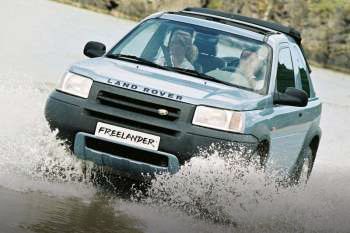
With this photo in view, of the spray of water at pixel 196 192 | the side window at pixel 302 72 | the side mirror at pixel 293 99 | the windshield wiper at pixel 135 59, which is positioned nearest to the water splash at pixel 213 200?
the spray of water at pixel 196 192

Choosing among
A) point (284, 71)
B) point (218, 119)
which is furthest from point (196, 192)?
point (284, 71)

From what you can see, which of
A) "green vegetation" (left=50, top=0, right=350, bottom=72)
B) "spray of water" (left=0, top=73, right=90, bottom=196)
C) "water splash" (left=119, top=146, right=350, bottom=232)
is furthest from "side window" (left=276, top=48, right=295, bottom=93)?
"green vegetation" (left=50, top=0, right=350, bottom=72)

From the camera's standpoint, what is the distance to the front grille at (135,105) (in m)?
7.22

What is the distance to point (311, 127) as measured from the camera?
974 cm

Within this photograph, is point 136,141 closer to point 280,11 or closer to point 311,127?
point 311,127

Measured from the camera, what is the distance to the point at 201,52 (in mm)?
8328

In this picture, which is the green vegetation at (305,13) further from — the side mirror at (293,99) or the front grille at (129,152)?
the front grille at (129,152)

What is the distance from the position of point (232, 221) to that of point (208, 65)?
5.19 ft

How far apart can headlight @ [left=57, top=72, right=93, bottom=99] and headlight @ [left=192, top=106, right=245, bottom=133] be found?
89cm

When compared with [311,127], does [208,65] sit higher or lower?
higher

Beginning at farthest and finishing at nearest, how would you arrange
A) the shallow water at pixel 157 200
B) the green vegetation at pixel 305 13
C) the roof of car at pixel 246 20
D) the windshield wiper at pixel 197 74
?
the green vegetation at pixel 305 13
the roof of car at pixel 246 20
the windshield wiper at pixel 197 74
the shallow water at pixel 157 200

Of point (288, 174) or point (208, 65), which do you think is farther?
point (288, 174)

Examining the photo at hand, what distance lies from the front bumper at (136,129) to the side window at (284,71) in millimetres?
1347

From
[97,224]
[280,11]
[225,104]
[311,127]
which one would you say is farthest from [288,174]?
[280,11]
